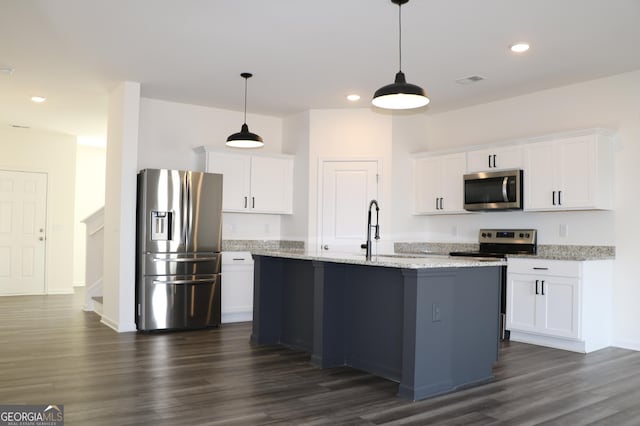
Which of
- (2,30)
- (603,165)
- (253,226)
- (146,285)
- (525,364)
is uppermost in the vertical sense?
(2,30)

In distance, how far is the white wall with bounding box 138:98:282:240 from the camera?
7012 mm

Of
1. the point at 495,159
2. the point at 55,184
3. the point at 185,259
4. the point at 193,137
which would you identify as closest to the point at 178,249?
the point at 185,259

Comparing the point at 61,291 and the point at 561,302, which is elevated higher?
the point at 561,302

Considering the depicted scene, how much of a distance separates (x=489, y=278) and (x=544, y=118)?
286cm

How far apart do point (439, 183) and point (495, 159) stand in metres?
0.88

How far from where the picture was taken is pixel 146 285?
6.15 metres

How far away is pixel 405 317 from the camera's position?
377 centimetres

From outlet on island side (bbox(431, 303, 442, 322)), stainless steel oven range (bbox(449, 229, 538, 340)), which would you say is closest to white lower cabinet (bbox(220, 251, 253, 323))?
stainless steel oven range (bbox(449, 229, 538, 340))

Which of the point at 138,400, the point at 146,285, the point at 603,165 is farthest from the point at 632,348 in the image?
the point at 146,285

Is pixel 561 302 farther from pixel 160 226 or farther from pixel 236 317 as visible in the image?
pixel 160 226

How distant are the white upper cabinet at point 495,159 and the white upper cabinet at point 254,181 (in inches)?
98.1

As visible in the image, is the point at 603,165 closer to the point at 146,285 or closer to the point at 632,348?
the point at 632,348

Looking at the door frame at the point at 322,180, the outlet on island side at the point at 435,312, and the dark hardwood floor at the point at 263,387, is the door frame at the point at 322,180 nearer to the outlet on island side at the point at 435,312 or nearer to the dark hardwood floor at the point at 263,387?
the dark hardwood floor at the point at 263,387

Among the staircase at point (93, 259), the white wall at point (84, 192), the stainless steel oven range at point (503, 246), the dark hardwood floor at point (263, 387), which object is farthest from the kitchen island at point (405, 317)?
the white wall at point (84, 192)
